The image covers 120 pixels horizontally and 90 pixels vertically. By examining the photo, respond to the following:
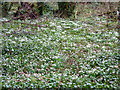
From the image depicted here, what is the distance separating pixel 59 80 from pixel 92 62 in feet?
4.96

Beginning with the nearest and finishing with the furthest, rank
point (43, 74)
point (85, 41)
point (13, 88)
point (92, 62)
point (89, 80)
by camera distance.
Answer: point (13, 88), point (89, 80), point (43, 74), point (92, 62), point (85, 41)

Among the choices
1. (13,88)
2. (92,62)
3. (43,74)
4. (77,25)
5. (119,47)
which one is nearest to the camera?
(13,88)

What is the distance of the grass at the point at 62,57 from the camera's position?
5680 millimetres

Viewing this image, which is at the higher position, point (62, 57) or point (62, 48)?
point (62, 48)

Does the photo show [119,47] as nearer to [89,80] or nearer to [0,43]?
[89,80]

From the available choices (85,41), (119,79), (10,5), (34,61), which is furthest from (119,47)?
(10,5)

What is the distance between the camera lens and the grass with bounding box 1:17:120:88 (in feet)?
18.6

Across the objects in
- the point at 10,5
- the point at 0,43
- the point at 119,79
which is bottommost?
the point at 119,79

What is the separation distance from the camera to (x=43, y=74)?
617 cm

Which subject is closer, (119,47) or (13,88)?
(13,88)

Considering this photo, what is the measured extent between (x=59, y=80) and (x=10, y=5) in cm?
665

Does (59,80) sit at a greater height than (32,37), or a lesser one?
lesser

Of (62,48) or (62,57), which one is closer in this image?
(62,57)

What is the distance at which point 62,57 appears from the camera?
280 inches
